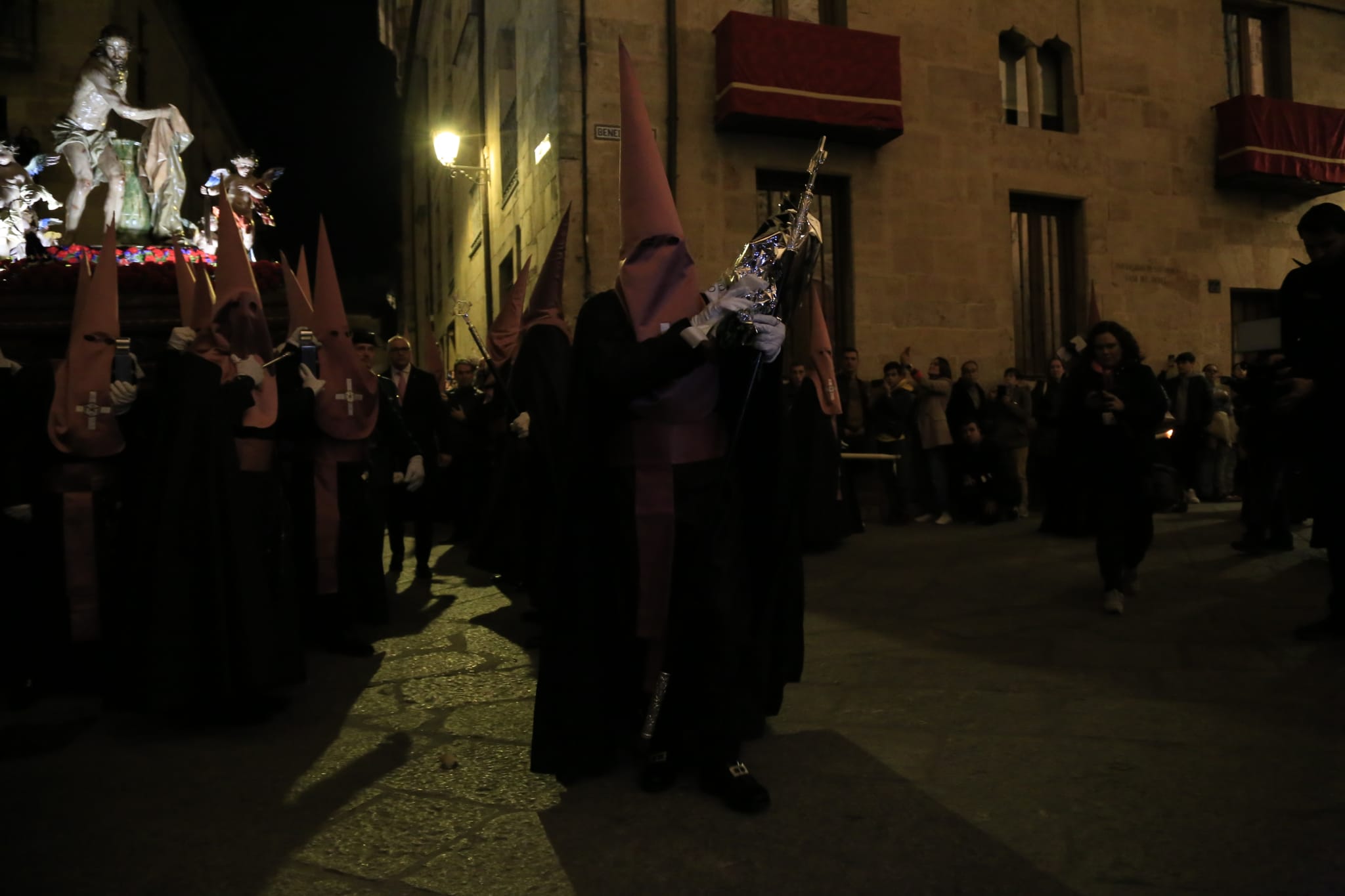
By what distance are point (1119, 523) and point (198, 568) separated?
16.0ft

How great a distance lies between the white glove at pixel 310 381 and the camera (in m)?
5.32

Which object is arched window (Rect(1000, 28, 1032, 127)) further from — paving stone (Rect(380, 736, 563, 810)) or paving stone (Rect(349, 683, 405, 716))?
paving stone (Rect(380, 736, 563, 810))

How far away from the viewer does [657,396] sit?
3184 mm

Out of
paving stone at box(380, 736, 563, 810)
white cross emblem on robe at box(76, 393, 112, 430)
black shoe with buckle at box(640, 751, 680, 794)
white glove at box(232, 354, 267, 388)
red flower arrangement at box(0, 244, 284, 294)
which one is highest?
red flower arrangement at box(0, 244, 284, 294)

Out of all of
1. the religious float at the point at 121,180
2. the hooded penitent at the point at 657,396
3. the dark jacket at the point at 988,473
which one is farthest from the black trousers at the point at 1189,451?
the religious float at the point at 121,180

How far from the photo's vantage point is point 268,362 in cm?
468

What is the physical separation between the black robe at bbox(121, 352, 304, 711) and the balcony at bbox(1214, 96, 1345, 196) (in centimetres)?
1446

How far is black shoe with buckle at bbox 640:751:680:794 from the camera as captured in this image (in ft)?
10.2

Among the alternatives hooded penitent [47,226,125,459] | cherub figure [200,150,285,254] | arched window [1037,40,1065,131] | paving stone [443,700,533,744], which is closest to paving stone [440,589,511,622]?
paving stone [443,700,533,744]

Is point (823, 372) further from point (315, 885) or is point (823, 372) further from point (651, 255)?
point (315, 885)

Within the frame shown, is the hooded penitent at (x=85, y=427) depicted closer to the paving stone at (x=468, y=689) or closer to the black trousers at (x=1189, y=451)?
the paving stone at (x=468, y=689)

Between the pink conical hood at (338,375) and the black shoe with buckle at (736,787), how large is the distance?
11.2ft

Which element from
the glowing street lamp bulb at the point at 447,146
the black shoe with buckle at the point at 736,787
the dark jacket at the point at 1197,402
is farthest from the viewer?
the glowing street lamp bulb at the point at 447,146

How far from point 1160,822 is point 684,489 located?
5.41 ft
